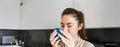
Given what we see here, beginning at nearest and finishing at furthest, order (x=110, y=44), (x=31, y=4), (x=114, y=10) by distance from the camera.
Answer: (x=114, y=10) < (x=110, y=44) < (x=31, y=4)

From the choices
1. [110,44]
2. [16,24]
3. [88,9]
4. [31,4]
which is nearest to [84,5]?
[88,9]

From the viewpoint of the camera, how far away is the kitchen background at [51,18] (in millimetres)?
1315

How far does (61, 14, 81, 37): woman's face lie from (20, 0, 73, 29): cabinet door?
0.35 metres

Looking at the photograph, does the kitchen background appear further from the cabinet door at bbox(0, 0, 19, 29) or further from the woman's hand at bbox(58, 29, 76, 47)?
the woman's hand at bbox(58, 29, 76, 47)

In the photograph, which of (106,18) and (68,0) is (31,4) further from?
(106,18)

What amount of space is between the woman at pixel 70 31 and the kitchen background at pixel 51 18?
165mm

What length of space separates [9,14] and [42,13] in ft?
1.20

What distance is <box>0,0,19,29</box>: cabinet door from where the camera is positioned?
1.95 metres

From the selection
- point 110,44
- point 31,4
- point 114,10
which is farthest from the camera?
point 31,4

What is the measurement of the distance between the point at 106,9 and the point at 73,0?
0.97 feet

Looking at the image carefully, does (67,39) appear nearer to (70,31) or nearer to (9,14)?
(70,31)

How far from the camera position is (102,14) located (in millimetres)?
Result: 1325

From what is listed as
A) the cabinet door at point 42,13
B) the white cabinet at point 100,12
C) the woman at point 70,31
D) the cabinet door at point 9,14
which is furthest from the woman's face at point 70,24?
the cabinet door at point 9,14

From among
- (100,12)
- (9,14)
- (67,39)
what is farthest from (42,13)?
(67,39)
